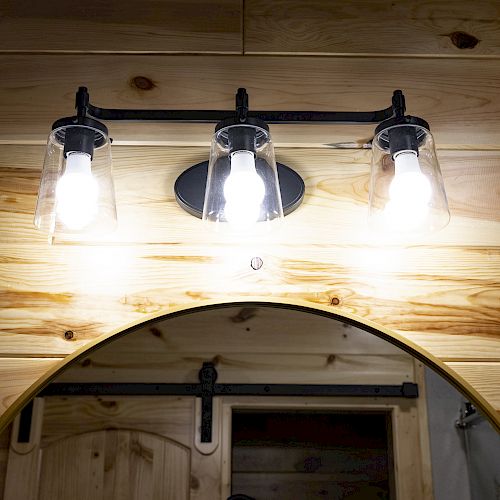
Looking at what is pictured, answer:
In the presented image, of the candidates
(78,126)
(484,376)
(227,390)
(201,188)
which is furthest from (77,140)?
(484,376)

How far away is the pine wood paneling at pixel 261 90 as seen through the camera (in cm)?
117

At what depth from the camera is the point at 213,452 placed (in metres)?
0.97

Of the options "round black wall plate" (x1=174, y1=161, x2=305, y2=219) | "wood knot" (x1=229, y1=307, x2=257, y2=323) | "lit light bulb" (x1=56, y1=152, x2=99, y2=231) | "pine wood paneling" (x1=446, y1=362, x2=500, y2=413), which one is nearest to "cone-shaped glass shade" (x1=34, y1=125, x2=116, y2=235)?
"lit light bulb" (x1=56, y1=152, x2=99, y2=231)

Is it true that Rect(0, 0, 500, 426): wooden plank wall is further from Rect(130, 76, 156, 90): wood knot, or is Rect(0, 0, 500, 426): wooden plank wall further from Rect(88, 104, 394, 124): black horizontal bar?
Rect(88, 104, 394, 124): black horizontal bar

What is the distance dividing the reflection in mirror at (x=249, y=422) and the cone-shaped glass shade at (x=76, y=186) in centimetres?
19

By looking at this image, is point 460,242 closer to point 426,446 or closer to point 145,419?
point 426,446

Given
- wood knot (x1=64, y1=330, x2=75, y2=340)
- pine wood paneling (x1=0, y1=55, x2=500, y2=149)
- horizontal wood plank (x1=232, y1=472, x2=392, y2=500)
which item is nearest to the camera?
horizontal wood plank (x1=232, y1=472, x2=392, y2=500)

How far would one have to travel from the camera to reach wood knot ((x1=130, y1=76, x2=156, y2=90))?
1199 millimetres

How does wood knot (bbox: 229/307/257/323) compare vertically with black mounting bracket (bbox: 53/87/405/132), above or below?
below

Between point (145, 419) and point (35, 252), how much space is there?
1.06 ft

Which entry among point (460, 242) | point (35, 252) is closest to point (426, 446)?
point (460, 242)

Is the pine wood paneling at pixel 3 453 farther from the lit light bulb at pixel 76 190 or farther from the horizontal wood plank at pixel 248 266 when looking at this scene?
the lit light bulb at pixel 76 190

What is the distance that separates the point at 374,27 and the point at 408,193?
0.42m

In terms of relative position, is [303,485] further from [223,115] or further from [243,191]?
[223,115]
